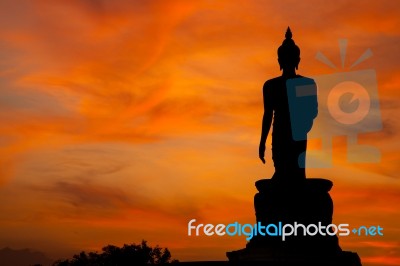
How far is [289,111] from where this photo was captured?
1786cm

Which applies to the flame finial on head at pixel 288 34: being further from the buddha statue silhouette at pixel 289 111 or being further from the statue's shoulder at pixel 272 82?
the statue's shoulder at pixel 272 82

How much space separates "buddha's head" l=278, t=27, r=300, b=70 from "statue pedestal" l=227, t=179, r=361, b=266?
2.93 m

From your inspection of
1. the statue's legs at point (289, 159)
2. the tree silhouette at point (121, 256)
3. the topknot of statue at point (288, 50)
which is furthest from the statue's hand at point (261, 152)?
the tree silhouette at point (121, 256)

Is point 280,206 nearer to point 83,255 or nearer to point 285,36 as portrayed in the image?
point 285,36

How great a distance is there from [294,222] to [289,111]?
9.40 ft

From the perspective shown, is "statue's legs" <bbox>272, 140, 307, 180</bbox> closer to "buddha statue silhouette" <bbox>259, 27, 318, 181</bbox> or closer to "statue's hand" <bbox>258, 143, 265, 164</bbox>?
"buddha statue silhouette" <bbox>259, 27, 318, 181</bbox>

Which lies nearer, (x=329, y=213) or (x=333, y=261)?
(x=333, y=261)

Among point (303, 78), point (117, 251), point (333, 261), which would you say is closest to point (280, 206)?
point (333, 261)

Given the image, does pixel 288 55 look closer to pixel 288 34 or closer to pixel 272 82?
pixel 288 34

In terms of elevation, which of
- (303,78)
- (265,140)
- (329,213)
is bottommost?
(329,213)

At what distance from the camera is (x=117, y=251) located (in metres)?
46.4

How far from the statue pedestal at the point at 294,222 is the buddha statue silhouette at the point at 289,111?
67 cm

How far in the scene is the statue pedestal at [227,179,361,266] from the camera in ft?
52.0

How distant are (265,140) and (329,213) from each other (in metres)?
2.49
